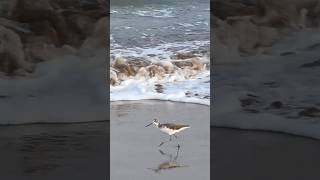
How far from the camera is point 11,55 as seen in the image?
4488mm

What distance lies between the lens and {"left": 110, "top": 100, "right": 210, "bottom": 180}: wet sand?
4.25 m

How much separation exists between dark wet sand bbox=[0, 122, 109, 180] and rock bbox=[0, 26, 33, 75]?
0.40 metres

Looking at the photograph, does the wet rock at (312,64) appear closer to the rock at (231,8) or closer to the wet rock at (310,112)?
the wet rock at (310,112)

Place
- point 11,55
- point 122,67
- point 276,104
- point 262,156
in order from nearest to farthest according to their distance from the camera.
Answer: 1. point 262,156
2. point 276,104
3. point 11,55
4. point 122,67

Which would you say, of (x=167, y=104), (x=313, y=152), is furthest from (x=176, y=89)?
(x=313, y=152)

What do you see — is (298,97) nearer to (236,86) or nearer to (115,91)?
(236,86)

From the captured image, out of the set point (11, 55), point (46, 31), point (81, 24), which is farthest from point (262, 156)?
point (11, 55)

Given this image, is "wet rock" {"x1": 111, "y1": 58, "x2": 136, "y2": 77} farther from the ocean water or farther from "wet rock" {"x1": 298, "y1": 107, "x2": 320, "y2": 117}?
"wet rock" {"x1": 298, "y1": 107, "x2": 320, "y2": 117}

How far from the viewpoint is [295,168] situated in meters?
4.12

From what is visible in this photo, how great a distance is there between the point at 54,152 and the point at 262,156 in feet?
4.37

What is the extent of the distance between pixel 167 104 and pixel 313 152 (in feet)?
3.46

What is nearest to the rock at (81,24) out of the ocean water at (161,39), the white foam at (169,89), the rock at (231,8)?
the ocean water at (161,39)

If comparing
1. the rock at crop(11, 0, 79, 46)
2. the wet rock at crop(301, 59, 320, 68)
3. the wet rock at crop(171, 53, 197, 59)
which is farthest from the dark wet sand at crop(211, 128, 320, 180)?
the rock at crop(11, 0, 79, 46)

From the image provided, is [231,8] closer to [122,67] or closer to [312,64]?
[312,64]
